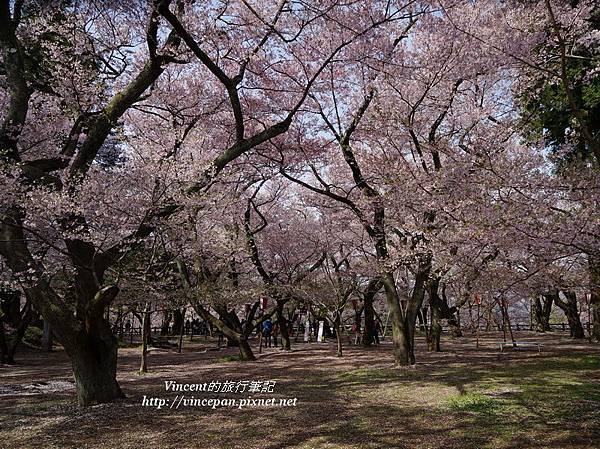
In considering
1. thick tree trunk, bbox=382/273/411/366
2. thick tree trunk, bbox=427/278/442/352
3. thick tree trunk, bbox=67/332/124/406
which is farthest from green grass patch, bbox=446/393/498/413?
thick tree trunk, bbox=427/278/442/352

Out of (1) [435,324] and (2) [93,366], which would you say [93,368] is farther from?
(1) [435,324]

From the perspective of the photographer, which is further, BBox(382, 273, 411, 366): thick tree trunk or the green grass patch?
BBox(382, 273, 411, 366): thick tree trunk

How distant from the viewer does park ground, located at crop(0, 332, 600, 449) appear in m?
5.69

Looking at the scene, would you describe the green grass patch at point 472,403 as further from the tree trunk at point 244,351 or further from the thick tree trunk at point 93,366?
the tree trunk at point 244,351

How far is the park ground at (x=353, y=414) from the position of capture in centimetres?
569

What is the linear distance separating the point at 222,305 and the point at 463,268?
761 centimetres

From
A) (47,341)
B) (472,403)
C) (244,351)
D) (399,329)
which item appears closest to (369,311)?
(244,351)

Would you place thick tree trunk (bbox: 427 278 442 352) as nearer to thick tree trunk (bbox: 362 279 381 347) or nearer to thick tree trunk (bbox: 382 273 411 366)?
thick tree trunk (bbox: 362 279 381 347)

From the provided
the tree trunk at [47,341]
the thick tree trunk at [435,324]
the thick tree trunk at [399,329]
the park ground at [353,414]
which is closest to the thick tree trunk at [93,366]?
the park ground at [353,414]

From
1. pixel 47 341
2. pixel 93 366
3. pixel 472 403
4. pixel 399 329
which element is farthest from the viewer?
pixel 47 341

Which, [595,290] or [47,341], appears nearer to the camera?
[595,290]

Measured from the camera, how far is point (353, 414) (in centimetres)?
711

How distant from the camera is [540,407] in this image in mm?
6992

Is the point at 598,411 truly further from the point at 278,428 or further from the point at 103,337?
the point at 103,337
